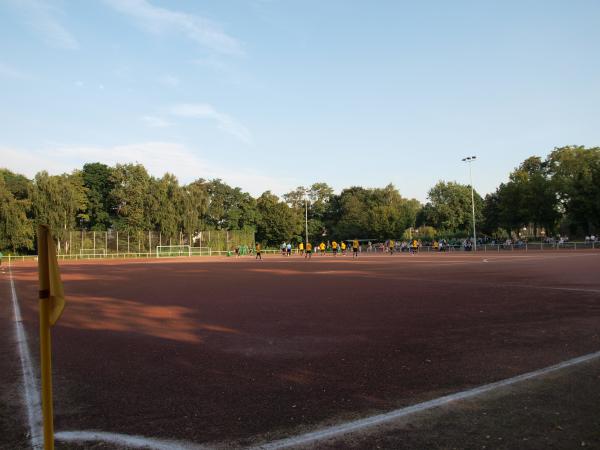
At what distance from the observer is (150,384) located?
5613 millimetres

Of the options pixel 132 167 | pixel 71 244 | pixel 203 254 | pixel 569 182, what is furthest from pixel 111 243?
pixel 569 182

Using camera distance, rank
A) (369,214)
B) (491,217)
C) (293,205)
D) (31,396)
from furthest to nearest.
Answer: (293,205) < (369,214) < (491,217) < (31,396)

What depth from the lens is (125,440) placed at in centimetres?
403

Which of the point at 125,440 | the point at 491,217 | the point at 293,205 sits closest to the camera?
the point at 125,440

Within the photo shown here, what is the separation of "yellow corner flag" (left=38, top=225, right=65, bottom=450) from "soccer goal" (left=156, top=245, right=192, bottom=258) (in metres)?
63.7

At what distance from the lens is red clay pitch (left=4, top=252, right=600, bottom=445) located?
183 inches

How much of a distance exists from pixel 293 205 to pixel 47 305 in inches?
3945

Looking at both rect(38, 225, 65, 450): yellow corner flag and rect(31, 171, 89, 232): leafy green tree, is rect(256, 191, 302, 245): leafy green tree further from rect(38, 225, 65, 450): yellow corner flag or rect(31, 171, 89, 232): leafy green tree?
rect(38, 225, 65, 450): yellow corner flag

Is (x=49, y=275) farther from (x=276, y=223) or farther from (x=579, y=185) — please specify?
(x=276, y=223)

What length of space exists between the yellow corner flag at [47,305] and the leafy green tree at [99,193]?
78357mm

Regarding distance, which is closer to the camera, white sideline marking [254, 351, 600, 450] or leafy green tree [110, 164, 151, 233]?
white sideline marking [254, 351, 600, 450]

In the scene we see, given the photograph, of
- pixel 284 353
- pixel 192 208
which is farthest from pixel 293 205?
pixel 284 353

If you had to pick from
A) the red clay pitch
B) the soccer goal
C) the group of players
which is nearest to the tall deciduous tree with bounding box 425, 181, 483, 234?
the group of players

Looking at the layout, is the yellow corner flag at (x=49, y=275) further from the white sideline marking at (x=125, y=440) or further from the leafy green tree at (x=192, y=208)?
the leafy green tree at (x=192, y=208)
